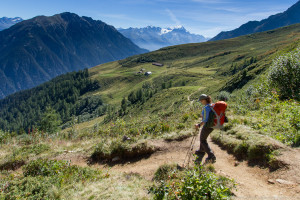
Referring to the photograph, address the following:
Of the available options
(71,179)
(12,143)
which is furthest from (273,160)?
(12,143)

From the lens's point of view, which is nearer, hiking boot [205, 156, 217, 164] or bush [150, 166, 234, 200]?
bush [150, 166, 234, 200]

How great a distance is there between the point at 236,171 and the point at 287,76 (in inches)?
404

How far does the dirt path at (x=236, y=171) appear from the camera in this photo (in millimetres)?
5183

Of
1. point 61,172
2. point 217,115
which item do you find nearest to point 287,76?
point 217,115

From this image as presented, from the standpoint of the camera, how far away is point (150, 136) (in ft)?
34.6

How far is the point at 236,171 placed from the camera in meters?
6.75

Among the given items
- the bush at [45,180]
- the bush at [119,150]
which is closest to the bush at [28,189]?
the bush at [45,180]

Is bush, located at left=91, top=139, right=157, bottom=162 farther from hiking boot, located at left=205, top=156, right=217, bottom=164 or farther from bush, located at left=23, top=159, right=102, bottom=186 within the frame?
hiking boot, located at left=205, top=156, right=217, bottom=164

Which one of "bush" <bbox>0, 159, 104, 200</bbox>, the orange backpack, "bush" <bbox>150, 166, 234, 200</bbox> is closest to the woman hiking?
the orange backpack

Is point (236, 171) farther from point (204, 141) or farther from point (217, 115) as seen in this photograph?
point (217, 115)

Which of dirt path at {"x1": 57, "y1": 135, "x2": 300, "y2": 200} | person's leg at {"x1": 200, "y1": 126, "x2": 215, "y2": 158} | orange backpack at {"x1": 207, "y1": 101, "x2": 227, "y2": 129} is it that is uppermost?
orange backpack at {"x1": 207, "y1": 101, "x2": 227, "y2": 129}

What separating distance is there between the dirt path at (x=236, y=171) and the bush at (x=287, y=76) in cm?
819

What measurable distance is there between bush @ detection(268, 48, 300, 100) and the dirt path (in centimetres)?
819

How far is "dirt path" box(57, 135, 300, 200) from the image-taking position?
5.18 m
